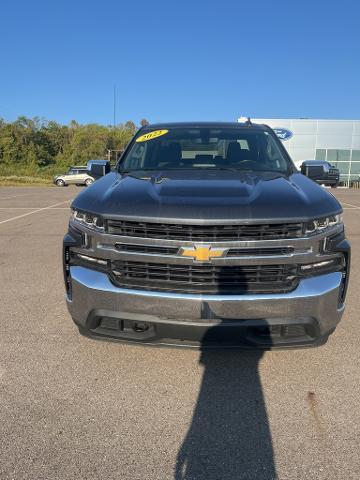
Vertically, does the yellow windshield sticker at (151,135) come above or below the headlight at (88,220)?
above

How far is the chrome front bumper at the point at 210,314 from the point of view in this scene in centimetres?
260

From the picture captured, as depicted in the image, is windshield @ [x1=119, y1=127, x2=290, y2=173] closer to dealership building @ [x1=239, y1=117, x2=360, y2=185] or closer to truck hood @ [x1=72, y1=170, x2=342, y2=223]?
truck hood @ [x1=72, y1=170, x2=342, y2=223]

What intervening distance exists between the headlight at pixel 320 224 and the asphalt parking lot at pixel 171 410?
1.10 meters

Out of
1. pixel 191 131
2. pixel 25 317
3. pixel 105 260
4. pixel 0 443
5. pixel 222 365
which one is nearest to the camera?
pixel 0 443

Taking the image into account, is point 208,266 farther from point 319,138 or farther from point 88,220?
point 319,138

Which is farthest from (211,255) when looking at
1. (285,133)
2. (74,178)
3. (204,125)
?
(285,133)

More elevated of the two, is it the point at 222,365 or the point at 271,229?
the point at 271,229

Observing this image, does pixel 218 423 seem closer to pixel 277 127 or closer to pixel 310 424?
pixel 310 424

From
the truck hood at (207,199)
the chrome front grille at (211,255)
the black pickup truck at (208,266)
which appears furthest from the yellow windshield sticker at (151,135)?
the chrome front grille at (211,255)

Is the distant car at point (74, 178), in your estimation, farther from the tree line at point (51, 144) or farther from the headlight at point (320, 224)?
the headlight at point (320, 224)

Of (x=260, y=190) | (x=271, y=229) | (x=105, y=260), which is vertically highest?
(x=260, y=190)

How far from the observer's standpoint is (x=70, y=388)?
2883 mm

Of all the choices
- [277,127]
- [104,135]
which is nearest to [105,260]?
[277,127]

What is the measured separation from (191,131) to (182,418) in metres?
2.92
